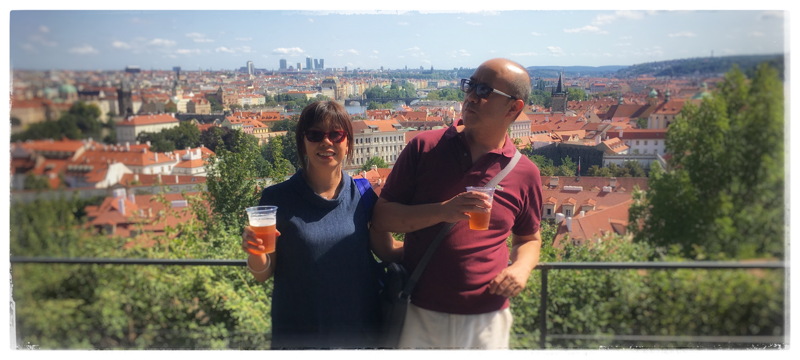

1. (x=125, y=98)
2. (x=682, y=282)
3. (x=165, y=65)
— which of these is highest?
(x=165, y=65)

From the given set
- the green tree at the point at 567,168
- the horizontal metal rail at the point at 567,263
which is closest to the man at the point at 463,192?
the horizontal metal rail at the point at 567,263

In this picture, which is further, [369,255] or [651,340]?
[651,340]

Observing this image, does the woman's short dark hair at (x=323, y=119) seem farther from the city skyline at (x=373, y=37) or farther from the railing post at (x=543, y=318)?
the railing post at (x=543, y=318)

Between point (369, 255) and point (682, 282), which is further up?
point (369, 255)

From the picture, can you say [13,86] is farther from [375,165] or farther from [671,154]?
[671,154]
